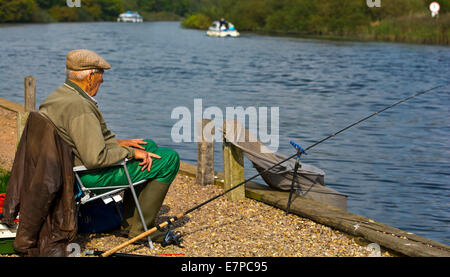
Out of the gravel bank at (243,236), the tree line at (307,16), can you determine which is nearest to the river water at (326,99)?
the gravel bank at (243,236)

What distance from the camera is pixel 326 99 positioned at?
811 inches

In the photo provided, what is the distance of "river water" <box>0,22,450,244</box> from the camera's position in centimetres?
980

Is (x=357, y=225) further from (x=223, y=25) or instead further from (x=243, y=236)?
(x=223, y=25)

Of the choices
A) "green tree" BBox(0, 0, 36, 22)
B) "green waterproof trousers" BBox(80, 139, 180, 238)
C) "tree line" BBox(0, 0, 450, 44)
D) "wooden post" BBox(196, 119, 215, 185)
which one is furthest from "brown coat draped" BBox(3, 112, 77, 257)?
"green tree" BBox(0, 0, 36, 22)

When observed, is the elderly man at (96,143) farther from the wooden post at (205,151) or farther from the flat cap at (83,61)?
the wooden post at (205,151)

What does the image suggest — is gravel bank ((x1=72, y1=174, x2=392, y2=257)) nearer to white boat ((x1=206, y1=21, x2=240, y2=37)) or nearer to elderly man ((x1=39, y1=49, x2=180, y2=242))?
elderly man ((x1=39, y1=49, x2=180, y2=242))

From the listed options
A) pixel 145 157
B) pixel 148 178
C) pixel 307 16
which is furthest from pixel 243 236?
pixel 307 16

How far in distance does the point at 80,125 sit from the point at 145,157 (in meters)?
0.56

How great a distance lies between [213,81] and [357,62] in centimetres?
969

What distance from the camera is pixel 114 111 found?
16391 mm

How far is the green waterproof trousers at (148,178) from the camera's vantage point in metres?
4.56

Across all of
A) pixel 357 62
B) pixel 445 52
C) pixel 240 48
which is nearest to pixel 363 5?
pixel 240 48

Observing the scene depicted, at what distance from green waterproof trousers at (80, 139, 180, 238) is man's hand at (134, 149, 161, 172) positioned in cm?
4

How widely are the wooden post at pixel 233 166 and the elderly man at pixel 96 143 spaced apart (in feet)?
4.95
